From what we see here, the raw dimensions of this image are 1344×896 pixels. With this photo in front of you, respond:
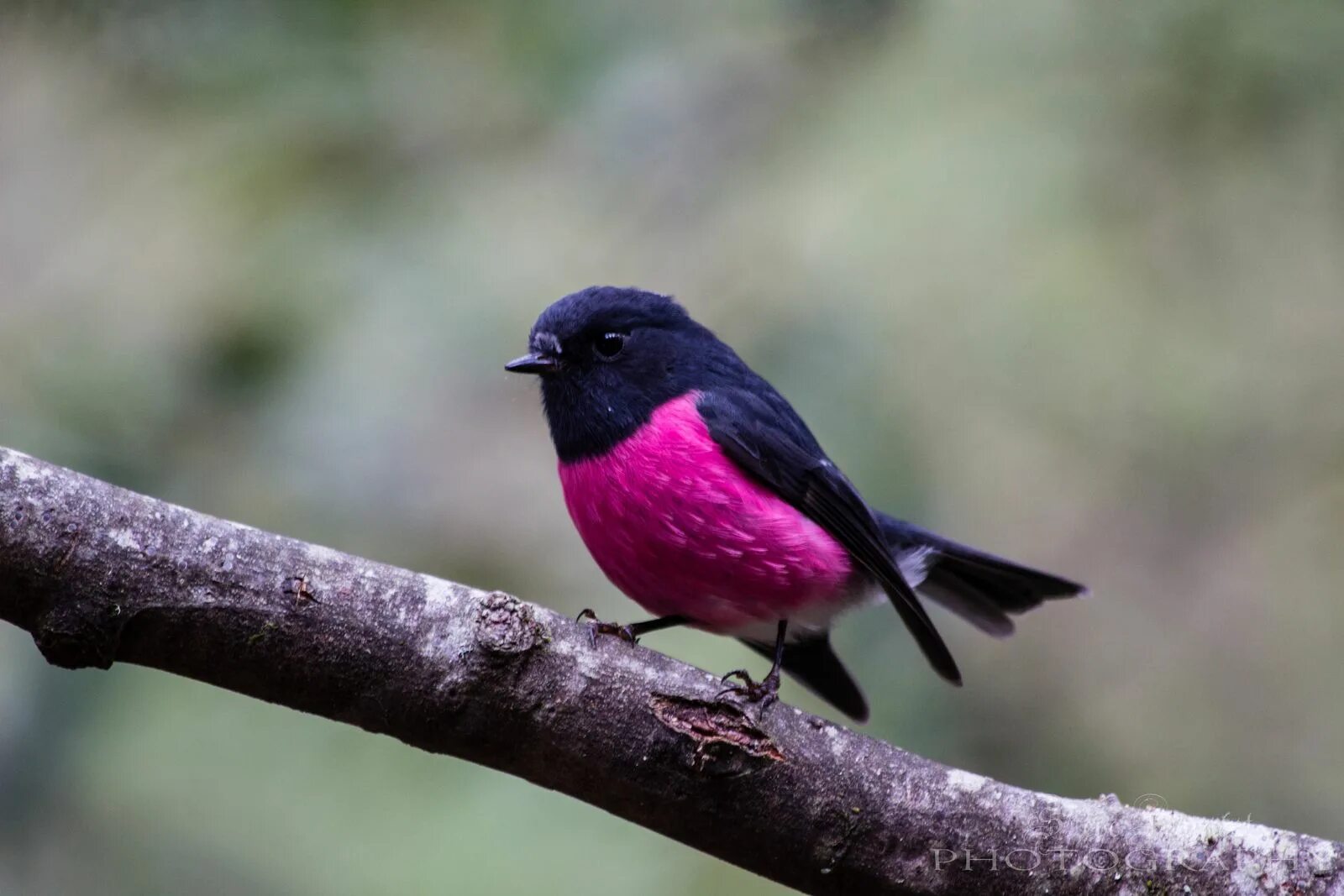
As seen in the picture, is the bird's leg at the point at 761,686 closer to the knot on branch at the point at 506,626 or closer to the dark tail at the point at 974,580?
the knot on branch at the point at 506,626

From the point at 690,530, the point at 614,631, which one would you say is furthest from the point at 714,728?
the point at 690,530

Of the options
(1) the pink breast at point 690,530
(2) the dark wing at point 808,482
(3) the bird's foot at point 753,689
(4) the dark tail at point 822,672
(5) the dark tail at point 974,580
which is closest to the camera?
(3) the bird's foot at point 753,689

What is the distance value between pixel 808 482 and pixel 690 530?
18.9 inches

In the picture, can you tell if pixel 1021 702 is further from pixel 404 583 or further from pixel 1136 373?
pixel 404 583

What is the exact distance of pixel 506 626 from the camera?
2.31m

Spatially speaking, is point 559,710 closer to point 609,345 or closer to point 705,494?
point 705,494

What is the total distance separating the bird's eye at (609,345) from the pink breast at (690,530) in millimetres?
277

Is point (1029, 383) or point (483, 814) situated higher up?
point (1029, 383)

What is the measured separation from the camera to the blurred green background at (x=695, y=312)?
11.7ft

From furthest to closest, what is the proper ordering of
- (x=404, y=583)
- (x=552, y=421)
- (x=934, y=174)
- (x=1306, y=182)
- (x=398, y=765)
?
(x=934, y=174) → (x=1306, y=182) → (x=398, y=765) → (x=552, y=421) → (x=404, y=583)

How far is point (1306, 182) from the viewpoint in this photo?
4582 millimetres

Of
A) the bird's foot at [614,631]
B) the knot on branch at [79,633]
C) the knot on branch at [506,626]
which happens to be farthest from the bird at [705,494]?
the knot on branch at [79,633]

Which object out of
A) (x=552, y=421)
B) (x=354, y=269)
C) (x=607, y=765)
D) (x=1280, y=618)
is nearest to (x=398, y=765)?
(x=552, y=421)

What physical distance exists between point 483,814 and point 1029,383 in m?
2.67
